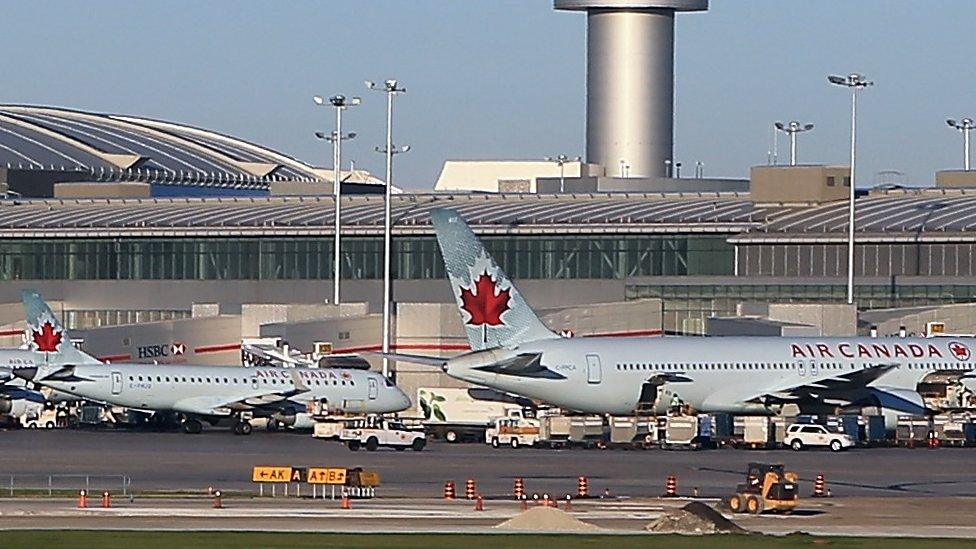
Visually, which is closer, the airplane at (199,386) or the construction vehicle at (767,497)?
the construction vehicle at (767,497)

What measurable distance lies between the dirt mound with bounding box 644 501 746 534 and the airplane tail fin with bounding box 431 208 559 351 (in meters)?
33.0

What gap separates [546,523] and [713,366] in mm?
35737

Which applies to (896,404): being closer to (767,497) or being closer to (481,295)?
(481,295)

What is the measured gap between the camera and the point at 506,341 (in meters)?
78.2

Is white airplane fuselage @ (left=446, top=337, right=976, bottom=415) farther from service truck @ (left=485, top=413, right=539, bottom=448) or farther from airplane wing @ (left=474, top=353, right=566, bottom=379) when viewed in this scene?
service truck @ (left=485, top=413, right=539, bottom=448)

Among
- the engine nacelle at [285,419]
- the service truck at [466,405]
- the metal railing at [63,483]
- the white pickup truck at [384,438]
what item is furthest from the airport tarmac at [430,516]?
the engine nacelle at [285,419]

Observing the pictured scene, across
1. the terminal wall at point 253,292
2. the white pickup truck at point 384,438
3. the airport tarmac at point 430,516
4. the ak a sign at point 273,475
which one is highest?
the terminal wall at point 253,292

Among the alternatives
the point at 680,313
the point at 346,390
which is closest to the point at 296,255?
the point at 680,313

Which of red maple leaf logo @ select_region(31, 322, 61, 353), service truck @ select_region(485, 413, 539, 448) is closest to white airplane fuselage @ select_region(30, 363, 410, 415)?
red maple leaf logo @ select_region(31, 322, 61, 353)

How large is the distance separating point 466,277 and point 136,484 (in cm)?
2209

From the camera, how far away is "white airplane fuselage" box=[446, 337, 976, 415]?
257ft

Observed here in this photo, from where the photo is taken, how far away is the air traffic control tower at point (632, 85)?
184 metres

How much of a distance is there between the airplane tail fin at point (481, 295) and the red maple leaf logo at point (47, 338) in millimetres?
19325

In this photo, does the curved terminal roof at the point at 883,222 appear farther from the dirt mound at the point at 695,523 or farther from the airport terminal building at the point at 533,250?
the dirt mound at the point at 695,523
